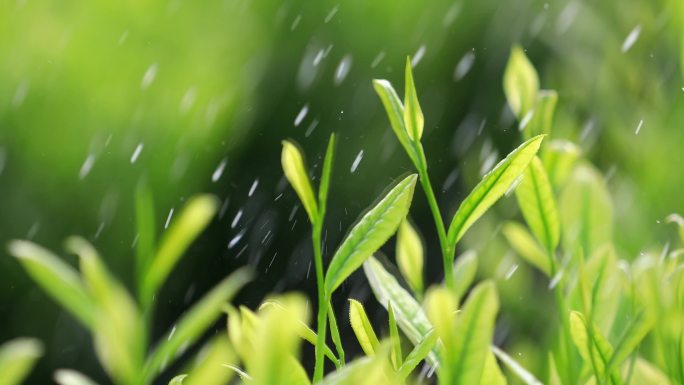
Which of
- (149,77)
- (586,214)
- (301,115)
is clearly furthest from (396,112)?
(301,115)

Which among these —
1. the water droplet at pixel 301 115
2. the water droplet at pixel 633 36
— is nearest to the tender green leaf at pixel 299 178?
the water droplet at pixel 633 36

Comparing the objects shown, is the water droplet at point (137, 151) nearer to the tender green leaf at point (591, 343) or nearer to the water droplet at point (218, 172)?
the water droplet at point (218, 172)

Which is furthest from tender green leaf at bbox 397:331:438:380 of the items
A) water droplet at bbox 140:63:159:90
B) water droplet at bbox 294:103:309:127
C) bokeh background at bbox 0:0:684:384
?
water droplet at bbox 294:103:309:127

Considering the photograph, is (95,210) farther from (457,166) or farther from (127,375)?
(127,375)

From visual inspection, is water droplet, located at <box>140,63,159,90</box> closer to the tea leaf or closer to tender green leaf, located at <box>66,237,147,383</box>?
the tea leaf

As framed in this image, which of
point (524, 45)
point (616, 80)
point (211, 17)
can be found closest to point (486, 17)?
point (524, 45)
